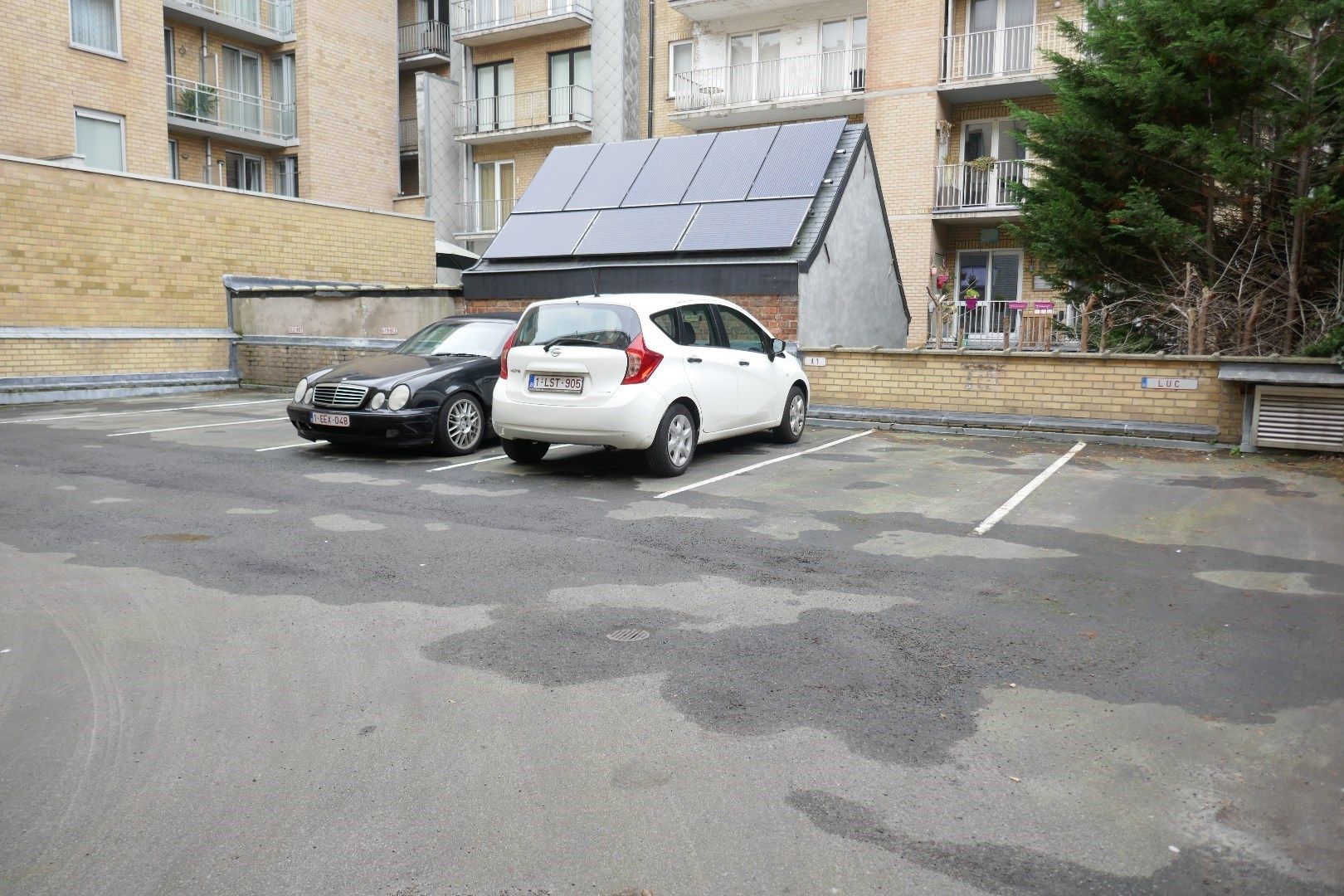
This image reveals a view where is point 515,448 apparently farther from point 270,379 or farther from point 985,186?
point 985,186

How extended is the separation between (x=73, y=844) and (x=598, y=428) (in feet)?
20.0

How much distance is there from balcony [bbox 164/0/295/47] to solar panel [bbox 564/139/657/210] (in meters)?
16.2

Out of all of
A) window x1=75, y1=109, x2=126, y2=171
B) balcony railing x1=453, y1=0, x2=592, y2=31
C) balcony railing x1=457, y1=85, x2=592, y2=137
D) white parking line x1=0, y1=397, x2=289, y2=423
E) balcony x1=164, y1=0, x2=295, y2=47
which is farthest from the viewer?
balcony railing x1=457, y1=85, x2=592, y2=137

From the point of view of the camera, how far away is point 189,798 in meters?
3.24

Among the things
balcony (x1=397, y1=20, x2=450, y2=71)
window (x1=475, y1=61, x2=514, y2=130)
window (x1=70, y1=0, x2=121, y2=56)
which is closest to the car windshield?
window (x1=70, y1=0, x2=121, y2=56)

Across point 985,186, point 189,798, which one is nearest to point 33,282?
point 189,798

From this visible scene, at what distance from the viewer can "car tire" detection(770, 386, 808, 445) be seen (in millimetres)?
11312

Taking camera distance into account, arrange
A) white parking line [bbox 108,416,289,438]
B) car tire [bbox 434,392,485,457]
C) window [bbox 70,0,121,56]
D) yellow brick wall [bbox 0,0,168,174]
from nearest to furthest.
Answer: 1. car tire [bbox 434,392,485,457]
2. white parking line [bbox 108,416,289,438]
3. yellow brick wall [bbox 0,0,168,174]
4. window [bbox 70,0,121,56]

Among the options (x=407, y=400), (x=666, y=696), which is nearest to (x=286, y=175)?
(x=407, y=400)

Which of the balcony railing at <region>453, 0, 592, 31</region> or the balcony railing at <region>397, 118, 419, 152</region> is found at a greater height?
the balcony railing at <region>453, 0, 592, 31</region>

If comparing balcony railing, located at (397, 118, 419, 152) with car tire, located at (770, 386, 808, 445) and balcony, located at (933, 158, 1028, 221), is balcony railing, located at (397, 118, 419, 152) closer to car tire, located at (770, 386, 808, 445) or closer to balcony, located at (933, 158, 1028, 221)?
balcony, located at (933, 158, 1028, 221)

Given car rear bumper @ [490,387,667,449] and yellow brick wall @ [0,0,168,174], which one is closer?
car rear bumper @ [490,387,667,449]

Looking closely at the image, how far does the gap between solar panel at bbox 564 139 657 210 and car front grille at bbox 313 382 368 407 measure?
7.86 meters

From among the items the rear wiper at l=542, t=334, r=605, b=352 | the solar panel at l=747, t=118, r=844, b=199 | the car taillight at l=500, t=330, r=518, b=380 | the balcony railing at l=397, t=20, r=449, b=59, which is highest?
the balcony railing at l=397, t=20, r=449, b=59
